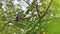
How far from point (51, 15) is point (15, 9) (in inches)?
14.0

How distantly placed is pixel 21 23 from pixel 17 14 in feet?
0.31

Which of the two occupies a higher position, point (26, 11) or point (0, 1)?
point (0, 1)

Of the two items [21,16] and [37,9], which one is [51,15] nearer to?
[37,9]

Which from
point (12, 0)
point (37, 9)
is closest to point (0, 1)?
point (12, 0)

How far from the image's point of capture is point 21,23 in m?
1.56

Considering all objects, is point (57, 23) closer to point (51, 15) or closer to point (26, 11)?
point (51, 15)

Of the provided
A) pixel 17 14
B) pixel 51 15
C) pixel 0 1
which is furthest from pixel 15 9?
pixel 51 15

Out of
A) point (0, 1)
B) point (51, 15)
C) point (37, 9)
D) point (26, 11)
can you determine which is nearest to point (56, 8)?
point (51, 15)

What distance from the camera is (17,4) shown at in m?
1.58

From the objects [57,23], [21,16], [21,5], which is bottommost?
[57,23]

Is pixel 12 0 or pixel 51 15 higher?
pixel 12 0

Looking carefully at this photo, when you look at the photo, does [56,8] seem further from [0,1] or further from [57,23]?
[0,1]

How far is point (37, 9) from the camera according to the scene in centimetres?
158

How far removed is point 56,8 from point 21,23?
37 cm
